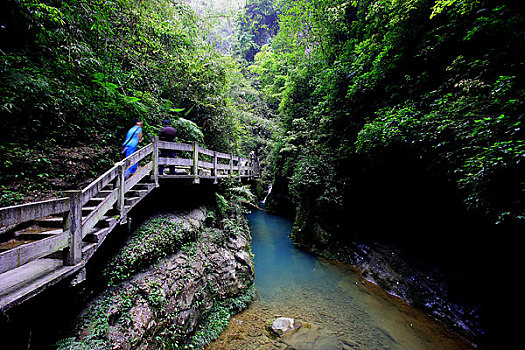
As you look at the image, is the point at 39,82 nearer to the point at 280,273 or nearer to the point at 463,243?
the point at 280,273

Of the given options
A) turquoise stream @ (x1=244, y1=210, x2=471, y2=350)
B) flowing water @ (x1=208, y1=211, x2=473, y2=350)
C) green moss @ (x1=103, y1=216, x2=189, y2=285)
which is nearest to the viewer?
green moss @ (x1=103, y1=216, x2=189, y2=285)

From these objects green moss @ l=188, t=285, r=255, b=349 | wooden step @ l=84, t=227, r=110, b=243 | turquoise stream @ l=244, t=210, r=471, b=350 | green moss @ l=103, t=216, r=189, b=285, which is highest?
wooden step @ l=84, t=227, r=110, b=243

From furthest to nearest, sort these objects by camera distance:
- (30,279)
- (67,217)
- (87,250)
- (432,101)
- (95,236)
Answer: (432,101) < (95,236) < (87,250) < (67,217) < (30,279)

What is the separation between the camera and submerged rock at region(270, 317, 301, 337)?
5.51 m

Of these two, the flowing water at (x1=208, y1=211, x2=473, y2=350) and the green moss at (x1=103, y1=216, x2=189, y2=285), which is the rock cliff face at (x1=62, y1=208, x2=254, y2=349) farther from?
the flowing water at (x1=208, y1=211, x2=473, y2=350)

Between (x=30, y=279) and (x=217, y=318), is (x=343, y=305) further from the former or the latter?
(x=30, y=279)

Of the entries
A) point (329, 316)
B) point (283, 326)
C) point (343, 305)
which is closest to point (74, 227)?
point (283, 326)

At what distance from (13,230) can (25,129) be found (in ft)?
9.70

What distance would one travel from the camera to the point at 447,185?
19.7ft

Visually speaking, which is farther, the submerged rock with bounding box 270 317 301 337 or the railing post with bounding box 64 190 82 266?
A: the submerged rock with bounding box 270 317 301 337

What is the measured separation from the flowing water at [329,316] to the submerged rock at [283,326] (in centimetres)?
15

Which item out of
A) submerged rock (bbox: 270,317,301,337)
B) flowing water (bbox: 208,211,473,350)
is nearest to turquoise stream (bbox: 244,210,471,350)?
flowing water (bbox: 208,211,473,350)

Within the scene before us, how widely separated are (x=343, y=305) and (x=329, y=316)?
0.86 m

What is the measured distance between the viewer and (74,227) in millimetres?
2732
